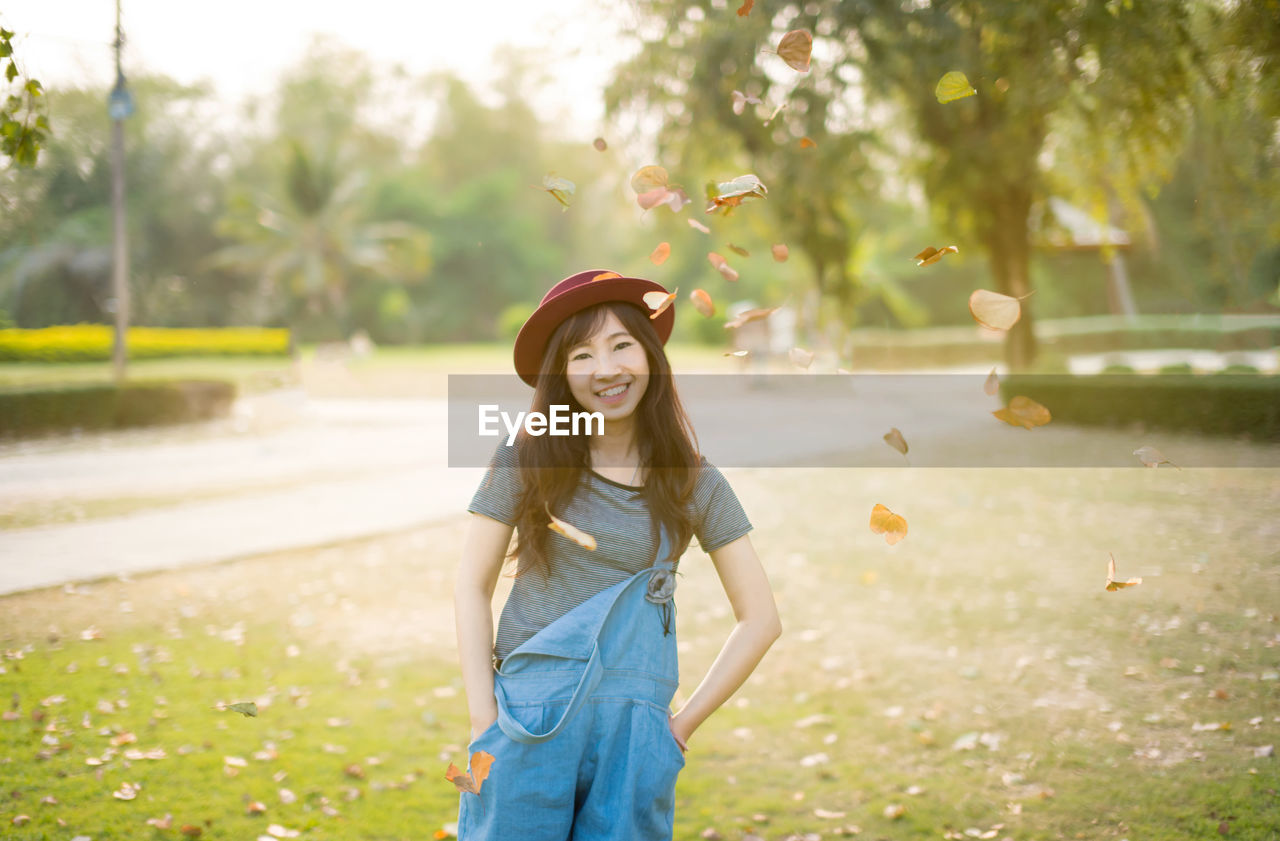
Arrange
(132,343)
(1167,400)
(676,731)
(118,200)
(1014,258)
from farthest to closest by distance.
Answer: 1. (132,343)
2. (118,200)
3. (1014,258)
4. (1167,400)
5. (676,731)

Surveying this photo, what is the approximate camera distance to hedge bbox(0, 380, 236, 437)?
1326cm

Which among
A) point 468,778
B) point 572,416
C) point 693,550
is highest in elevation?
point 572,416

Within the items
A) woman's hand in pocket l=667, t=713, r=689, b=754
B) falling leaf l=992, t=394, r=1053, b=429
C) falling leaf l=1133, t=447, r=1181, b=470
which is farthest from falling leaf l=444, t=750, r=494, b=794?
falling leaf l=1133, t=447, r=1181, b=470

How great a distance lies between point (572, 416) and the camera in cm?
200

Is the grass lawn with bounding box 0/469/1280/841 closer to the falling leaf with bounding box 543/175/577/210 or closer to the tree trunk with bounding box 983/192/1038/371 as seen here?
the falling leaf with bounding box 543/175/577/210

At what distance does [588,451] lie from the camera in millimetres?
2002

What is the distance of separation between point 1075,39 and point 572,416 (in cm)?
639

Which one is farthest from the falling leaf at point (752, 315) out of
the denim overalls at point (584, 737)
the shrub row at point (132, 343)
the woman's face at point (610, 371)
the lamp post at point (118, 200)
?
the lamp post at point (118, 200)

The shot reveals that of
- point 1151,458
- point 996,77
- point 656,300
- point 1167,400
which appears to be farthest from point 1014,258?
point 656,300

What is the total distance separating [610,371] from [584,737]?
69 cm

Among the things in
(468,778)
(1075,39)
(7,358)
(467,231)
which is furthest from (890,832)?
(467,231)

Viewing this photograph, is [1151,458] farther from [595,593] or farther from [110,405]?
[110,405]

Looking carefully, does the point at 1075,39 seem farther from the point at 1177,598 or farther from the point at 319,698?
the point at 319,698

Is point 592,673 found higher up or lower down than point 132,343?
higher up
